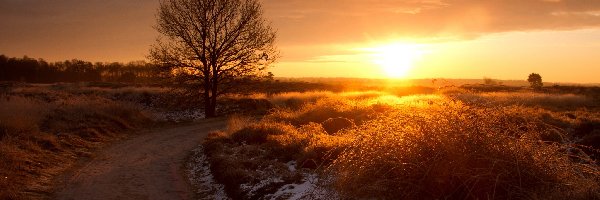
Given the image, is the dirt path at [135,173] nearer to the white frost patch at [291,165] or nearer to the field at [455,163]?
the white frost patch at [291,165]

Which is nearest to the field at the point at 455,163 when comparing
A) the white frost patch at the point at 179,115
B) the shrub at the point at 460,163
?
the shrub at the point at 460,163

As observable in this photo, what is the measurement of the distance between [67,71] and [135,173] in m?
107

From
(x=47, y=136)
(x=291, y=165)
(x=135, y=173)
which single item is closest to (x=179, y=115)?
(x=47, y=136)

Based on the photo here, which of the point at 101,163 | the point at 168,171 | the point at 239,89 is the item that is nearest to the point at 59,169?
the point at 101,163

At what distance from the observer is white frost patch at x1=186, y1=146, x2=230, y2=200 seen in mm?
11116

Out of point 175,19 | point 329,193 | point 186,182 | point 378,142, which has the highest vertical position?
point 175,19

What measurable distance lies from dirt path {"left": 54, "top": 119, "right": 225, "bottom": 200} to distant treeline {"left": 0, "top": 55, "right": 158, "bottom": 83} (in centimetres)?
7812

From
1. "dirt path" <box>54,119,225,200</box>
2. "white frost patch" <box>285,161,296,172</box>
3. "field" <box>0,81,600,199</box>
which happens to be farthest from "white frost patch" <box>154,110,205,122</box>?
"white frost patch" <box>285,161,296,172</box>

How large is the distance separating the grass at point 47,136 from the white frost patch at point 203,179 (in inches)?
133

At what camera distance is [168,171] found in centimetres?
1344

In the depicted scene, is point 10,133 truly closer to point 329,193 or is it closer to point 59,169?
point 59,169

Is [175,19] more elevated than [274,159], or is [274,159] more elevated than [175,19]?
[175,19]

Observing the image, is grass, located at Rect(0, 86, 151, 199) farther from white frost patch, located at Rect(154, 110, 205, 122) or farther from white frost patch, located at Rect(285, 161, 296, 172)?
white frost patch, located at Rect(285, 161, 296, 172)

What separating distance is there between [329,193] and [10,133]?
40.5ft
